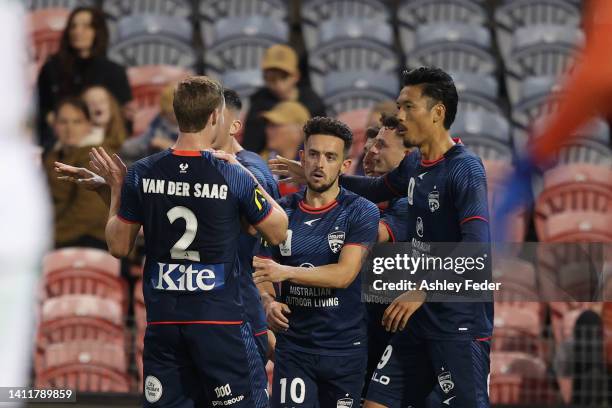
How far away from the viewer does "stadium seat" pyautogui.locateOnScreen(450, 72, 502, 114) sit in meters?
9.39

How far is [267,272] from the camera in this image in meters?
4.61

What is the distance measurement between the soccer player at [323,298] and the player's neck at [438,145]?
389 millimetres

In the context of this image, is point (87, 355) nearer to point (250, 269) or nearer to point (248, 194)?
point (250, 269)

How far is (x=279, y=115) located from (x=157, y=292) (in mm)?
4146

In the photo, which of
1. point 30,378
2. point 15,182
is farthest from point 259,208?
point 15,182

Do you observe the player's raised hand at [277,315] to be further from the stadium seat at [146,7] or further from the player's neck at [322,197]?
the stadium seat at [146,7]

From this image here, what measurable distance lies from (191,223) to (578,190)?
5146 millimetres

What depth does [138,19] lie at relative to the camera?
999 centimetres

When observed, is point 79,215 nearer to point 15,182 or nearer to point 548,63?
point 15,182

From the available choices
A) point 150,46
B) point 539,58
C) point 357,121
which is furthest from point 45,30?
point 539,58

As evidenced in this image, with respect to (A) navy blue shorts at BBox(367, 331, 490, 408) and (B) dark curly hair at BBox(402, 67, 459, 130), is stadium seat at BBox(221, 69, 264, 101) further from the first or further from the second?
(A) navy blue shorts at BBox(367, 331, 490, 408)

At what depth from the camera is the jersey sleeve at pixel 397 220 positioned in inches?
215

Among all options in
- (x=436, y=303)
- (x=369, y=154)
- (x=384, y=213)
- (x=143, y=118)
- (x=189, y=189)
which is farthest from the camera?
(x=143, y=118)

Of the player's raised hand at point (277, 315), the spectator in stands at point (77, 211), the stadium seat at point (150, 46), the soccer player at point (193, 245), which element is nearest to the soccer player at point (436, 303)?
the player's raised hand at point (277, 315)
